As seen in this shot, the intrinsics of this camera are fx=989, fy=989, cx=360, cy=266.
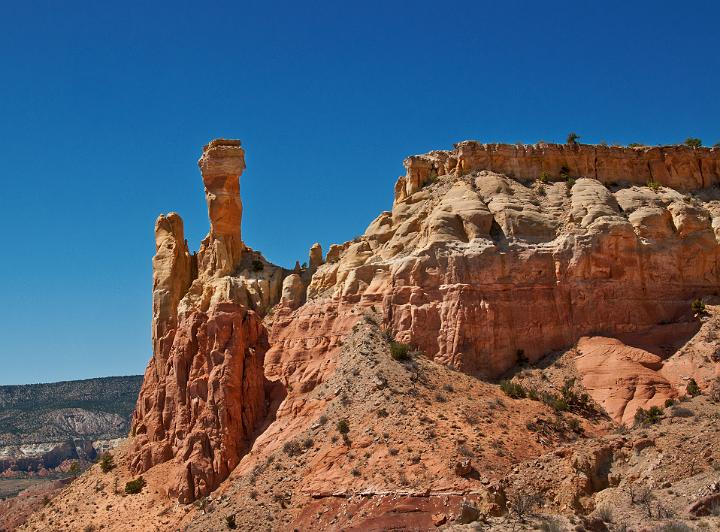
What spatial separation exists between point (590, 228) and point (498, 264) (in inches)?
231

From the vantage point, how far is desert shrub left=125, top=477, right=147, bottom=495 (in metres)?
55.2

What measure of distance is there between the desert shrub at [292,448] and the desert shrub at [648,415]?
16.4 meters

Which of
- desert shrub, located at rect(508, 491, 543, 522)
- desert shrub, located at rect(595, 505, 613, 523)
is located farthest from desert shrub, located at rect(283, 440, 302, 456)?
desert shrub, located at rect(595, 505, 613, 523)

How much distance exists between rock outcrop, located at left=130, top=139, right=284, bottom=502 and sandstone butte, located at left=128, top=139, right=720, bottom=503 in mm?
117

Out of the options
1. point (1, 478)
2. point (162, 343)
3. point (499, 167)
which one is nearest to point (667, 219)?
point (499, 167)

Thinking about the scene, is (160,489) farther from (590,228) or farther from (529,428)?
(590,228)

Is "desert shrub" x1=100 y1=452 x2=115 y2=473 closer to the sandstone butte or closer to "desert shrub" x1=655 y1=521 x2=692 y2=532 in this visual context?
the sandstone butte

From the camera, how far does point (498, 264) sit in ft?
A: 180

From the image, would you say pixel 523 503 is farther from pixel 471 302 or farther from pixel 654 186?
pixel 654 186

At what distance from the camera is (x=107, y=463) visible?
60.1 m

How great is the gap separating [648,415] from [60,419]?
13022cm

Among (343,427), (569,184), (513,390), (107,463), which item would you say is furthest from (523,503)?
(107,463)

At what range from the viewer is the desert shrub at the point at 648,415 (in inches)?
1802

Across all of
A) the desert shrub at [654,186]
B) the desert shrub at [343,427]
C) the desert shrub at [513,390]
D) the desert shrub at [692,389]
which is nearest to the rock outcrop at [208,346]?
the desert shrub at [343,427]
